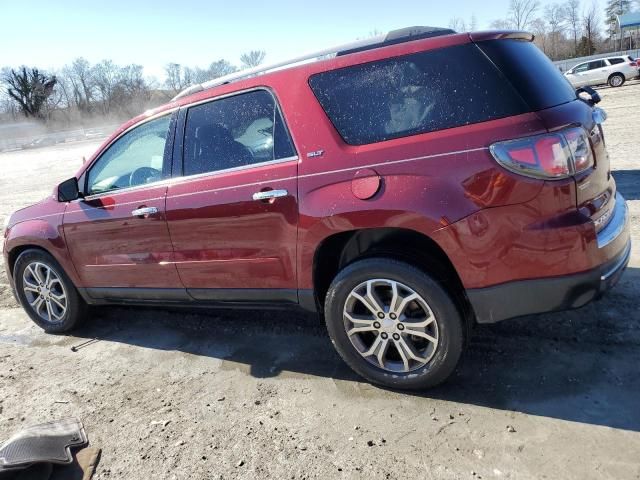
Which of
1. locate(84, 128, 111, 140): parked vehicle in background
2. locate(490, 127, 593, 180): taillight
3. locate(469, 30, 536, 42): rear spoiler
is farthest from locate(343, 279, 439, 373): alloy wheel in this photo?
locate(84, 128, 111, 140): parked vehicle in background

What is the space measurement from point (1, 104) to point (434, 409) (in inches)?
3593

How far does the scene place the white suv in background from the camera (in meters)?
27.8

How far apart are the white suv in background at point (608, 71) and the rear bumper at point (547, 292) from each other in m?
28.7

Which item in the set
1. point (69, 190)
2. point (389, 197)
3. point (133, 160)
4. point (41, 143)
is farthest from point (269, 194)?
point (41, 143)

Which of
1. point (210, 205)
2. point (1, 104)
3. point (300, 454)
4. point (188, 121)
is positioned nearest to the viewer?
point (300, 454)

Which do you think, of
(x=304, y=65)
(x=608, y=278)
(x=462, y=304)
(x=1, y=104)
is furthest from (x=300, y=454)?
(x=1, y=104)

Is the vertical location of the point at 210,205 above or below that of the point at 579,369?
above

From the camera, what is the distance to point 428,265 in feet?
9.28

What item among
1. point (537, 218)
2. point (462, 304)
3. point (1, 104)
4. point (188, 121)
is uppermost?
point (1, 104)

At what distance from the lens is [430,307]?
9.23ft

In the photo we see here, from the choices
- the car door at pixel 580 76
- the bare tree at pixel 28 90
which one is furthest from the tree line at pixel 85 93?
the car door at pixel 580 76

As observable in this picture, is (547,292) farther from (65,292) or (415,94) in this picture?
(65,292)

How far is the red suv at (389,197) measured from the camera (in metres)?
2.54

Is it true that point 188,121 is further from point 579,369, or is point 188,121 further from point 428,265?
point 579,369
